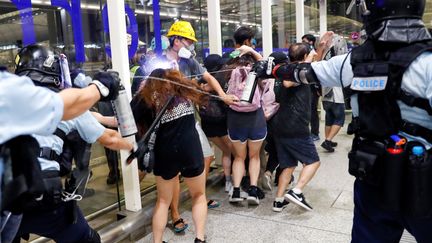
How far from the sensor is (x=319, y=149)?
5.54 m

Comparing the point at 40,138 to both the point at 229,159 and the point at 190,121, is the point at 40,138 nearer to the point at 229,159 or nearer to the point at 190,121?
the point at 190,121

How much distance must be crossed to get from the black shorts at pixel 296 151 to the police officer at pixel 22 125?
92.6 inches

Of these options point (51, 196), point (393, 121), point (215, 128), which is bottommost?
point (215, 128)

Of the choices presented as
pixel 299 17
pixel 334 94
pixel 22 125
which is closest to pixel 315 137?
pixel 334 94

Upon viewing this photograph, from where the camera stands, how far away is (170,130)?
2490 millimetres

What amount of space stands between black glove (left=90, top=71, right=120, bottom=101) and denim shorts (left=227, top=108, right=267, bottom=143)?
6.39 ft

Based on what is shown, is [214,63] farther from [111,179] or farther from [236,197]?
[111,179]

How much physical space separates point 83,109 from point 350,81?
47.2 inches

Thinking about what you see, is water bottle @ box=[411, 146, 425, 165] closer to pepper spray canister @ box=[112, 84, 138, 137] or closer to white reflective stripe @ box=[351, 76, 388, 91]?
white reflective stripe @ box=[351, 76, 388, 91]

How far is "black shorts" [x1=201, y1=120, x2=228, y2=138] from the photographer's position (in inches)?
147

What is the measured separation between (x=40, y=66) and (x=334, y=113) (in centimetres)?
444

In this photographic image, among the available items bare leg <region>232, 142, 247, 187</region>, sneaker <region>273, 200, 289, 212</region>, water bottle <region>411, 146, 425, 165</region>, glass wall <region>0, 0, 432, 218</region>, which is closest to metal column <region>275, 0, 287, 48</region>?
glass wall <region>0, 0, 432, 218</region>

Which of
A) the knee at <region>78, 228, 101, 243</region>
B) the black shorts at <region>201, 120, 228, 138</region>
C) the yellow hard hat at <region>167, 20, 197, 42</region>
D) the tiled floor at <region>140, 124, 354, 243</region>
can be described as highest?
the yellow hard hat at <region>167, 20, 197, 42</region>

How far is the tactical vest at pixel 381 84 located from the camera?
59.7 inches
